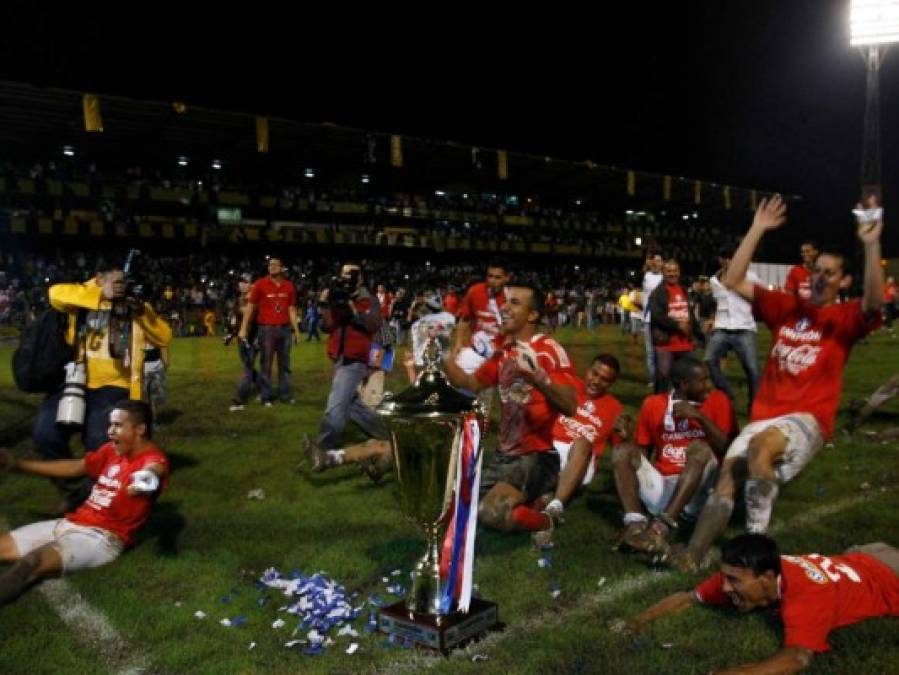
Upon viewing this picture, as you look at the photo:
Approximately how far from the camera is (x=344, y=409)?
25.8 ft

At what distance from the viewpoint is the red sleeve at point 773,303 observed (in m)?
5.54

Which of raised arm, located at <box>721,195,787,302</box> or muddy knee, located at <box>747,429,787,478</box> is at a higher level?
raised arm, located at <box>721,195,787,302</box>

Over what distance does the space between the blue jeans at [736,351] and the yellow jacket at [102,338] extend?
638 cm

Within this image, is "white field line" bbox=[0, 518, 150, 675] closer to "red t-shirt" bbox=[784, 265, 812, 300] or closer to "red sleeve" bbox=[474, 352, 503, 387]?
"red sleeve" bbox=[474, 352, 503, 387]

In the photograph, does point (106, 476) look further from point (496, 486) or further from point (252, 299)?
point (252, 299)

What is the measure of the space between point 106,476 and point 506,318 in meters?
2.74

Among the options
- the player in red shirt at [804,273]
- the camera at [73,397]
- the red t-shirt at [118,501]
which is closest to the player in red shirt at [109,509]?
the red t-shirt at [118,501]

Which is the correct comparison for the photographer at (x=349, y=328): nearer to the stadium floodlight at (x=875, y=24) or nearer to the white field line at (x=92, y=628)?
the white field line at (x=92, y=628)

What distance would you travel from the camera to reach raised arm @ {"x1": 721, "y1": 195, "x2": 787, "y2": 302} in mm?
5238

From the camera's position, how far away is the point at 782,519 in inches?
239

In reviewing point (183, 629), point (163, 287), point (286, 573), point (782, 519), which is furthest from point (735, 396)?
point (163, 287)

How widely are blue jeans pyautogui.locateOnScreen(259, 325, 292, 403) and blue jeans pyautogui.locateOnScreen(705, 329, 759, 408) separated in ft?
18.6

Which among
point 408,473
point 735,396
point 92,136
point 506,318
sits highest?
point 92,136

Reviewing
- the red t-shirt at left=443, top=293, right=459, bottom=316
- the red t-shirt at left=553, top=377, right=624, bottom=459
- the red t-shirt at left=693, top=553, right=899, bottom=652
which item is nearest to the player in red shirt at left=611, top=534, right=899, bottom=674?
the red t-shirt at left=693, top=553, right=899, bottom=652
